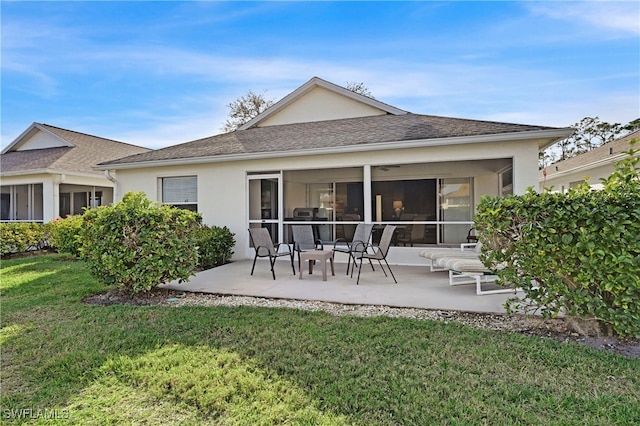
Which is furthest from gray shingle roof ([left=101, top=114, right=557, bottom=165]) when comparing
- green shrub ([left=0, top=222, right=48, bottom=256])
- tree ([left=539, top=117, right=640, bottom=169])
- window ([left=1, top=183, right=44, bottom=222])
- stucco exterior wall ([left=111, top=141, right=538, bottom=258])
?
tree ([left=539, top=117, right=640, bottom=169])

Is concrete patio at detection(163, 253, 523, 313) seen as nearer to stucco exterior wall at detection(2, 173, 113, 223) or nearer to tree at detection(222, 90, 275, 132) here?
stucco exterior wall at detection(2, 173, 113, 223)

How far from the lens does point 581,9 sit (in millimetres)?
8320

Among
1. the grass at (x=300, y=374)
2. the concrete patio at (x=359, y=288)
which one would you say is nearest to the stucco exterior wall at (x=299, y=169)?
the concrete patio at (x=359, y=288)

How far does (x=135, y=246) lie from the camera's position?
5.60 metres

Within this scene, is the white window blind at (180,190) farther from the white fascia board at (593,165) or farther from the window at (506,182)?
the white fascia board at (593,165)

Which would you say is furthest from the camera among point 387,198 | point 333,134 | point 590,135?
point 590,135

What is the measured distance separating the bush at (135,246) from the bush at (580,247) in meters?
4.76

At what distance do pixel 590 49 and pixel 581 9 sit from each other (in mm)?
3601

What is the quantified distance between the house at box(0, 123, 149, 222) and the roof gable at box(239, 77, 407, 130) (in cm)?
653

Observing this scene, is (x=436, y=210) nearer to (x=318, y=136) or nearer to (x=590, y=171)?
(x=318, y=136)

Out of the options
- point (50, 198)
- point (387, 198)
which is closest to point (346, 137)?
point (387, 198)

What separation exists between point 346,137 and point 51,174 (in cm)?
1174

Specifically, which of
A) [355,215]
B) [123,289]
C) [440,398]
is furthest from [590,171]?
[123,289]

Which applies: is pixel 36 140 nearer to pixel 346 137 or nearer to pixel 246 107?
pixel 246 107
